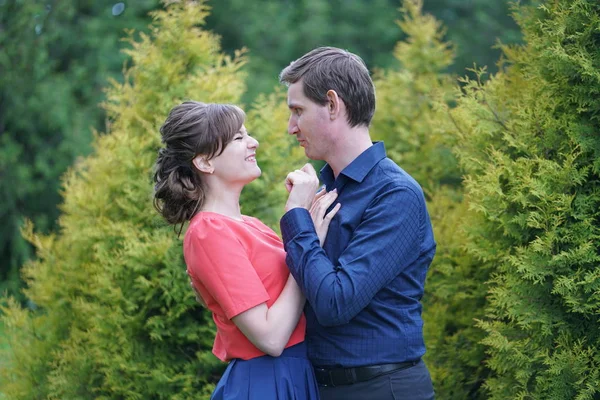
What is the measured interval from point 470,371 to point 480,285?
1.84 ft

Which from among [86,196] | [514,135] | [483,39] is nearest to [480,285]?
[514,135]

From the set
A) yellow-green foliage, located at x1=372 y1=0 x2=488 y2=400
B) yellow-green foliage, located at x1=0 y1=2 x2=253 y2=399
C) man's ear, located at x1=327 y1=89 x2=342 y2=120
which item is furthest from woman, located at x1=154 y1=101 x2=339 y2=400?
yellow-green foliage, located at x1=372 y1=0 x2=488 y2=400

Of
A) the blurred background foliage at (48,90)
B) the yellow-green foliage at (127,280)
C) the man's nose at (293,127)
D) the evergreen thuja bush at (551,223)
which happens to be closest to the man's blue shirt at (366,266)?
the man's nose at (293,127)

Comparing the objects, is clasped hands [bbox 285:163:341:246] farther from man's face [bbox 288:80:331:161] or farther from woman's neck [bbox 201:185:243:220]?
woman's neck [bbox 201:185:243:220]

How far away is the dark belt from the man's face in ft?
2.79

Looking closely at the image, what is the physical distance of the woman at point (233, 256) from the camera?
2.71m

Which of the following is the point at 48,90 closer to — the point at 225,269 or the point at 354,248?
the point at 225,269

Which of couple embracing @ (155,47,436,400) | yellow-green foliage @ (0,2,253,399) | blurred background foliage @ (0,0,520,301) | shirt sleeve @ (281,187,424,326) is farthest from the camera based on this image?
blurred background foliage @ (0,0,520,301)

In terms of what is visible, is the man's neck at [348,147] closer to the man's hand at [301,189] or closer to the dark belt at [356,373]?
the man's hand at [301,189]

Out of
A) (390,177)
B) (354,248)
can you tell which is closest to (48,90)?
(390,177)

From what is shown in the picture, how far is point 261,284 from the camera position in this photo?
8.96ft

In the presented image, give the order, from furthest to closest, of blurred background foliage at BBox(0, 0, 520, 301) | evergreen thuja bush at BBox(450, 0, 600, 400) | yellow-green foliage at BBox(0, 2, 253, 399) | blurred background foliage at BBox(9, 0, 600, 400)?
1. blurred background foliage at BBox(0, 0, 520, 301)
2. yellow-green foliage at BBox(0, 2, 253, 399)
3. blurred background foliage at BBox(9, 0, 600, 400)
4. evergreen thuja bush at BBox(450, 0, 600, 400)

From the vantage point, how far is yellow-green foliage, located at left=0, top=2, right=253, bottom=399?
4.24 metres

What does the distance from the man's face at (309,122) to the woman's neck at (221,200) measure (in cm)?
35
